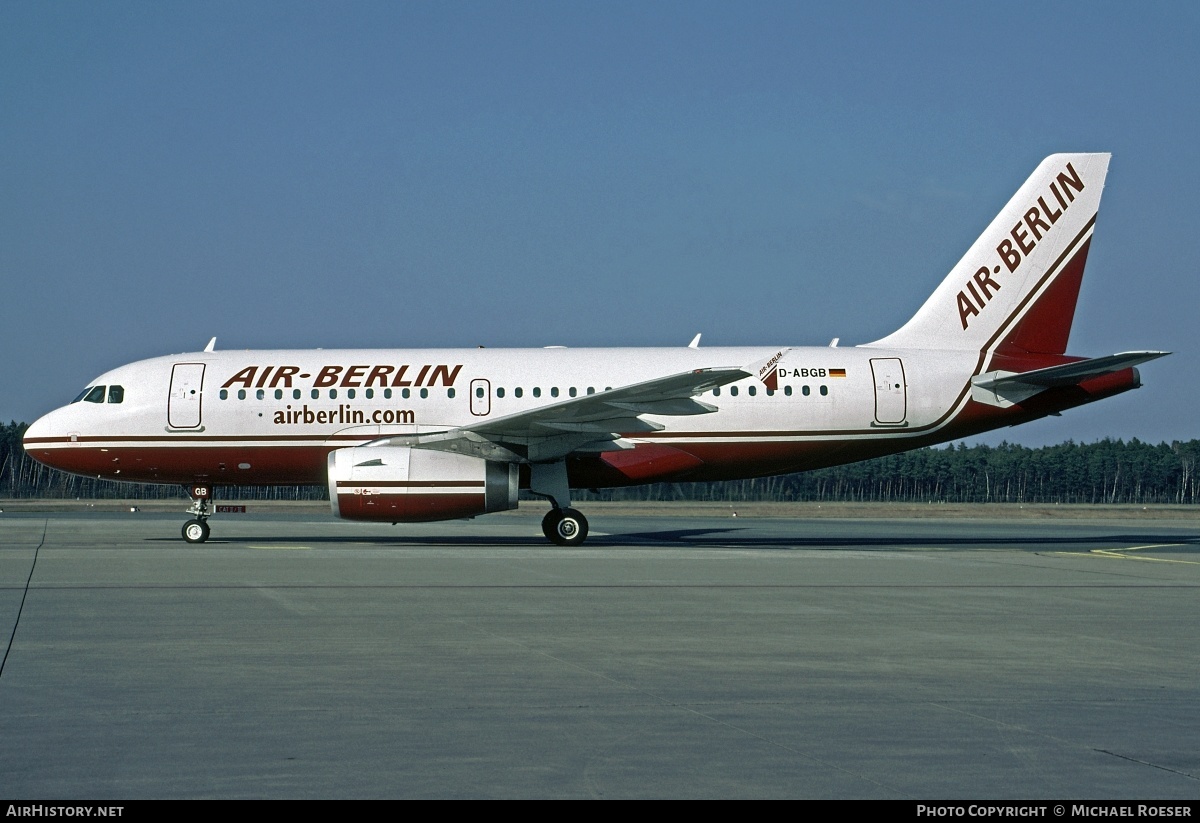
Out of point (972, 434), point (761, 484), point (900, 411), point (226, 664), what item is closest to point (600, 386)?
point (900, 411)

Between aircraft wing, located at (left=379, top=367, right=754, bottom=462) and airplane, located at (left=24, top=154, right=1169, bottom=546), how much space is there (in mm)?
64

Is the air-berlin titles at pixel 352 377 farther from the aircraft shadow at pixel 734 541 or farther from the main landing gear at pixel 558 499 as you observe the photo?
the aircraft shadow at pixel 734 541

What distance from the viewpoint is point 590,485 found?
79.9ft

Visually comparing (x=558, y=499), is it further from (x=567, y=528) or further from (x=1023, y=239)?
(x=1023, y=239)

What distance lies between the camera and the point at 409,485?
22.0 meters

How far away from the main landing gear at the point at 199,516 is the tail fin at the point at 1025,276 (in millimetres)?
13887

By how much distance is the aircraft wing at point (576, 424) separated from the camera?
21672 mm

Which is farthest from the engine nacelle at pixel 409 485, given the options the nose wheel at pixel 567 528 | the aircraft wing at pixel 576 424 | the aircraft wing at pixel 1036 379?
the aircraft wing at pixel 1036 379

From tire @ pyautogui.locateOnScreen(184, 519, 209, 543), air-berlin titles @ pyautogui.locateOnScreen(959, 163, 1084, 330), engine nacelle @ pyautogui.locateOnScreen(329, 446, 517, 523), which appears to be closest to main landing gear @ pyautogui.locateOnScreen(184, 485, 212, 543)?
tire @ pyautogui.locateOnScreen(184, 519, 209, 543)

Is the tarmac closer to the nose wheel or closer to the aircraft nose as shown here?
the nose wheel

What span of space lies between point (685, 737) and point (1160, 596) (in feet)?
31.3
